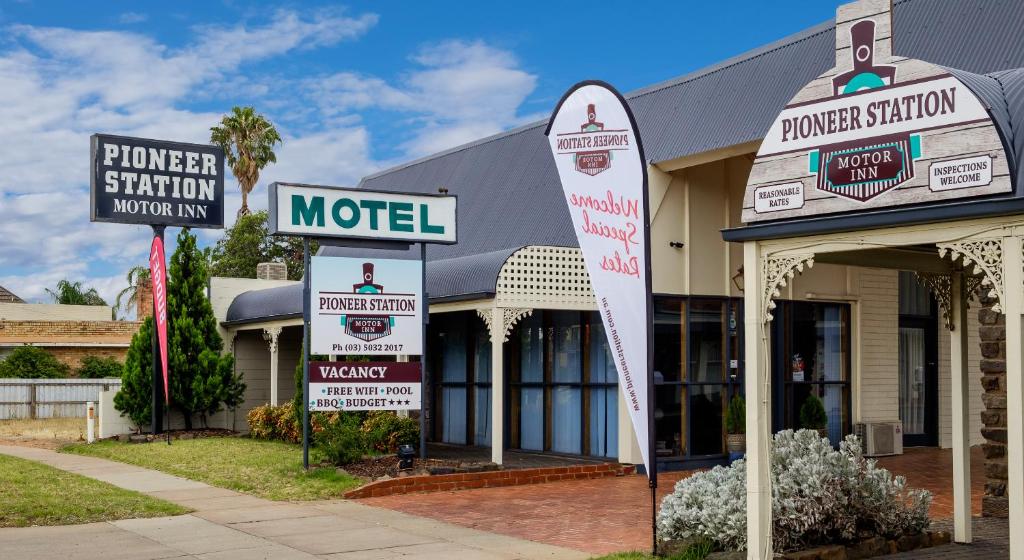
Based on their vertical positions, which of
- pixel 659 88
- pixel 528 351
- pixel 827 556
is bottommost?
pixel 827 556

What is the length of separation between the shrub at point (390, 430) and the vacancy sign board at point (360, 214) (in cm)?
320

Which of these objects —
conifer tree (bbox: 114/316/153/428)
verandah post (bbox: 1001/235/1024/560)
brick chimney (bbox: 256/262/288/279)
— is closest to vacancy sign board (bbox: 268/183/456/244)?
conifer tree (bbox: 114/316/153/428)

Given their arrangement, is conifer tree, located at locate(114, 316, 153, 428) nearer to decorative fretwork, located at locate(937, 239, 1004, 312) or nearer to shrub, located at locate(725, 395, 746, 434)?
shrub, located at locate(725, 395, 746, 434)

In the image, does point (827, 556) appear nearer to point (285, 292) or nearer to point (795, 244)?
point (795, 244)

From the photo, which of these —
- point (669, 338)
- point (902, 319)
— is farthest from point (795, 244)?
point (902, 319)

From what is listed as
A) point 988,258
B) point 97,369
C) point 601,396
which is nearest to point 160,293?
point 601,396

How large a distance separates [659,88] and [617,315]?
9.35 metres

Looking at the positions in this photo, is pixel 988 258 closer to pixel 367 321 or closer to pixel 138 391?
pixel 367 321

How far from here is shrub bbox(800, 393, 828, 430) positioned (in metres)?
18.0

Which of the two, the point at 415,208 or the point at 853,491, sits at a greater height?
the point at 415,208

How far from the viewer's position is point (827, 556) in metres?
9.48

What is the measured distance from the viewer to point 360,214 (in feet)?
54.5

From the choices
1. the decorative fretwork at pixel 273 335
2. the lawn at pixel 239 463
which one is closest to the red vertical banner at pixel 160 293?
the lawn at pixel 239 463

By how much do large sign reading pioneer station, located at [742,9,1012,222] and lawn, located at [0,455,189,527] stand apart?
8.10 meters
